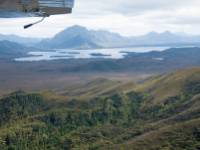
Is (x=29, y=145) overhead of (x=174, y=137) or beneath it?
beneath

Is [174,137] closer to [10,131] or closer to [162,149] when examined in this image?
[162,149]

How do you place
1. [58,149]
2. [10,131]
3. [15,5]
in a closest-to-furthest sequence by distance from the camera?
[15,5] → [58,149] → [10,131]

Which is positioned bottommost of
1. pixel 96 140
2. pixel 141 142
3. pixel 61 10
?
pixel 96 140

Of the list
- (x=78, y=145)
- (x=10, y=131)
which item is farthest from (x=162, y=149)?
(x=10, y=131)

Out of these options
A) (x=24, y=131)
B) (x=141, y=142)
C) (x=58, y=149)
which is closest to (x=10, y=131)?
(x=24, y=131)

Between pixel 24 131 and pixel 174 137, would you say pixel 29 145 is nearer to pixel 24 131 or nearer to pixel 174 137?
pixel 24 131

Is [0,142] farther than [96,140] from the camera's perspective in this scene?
No

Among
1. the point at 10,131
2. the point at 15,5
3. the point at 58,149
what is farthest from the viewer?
the point at 10,131
